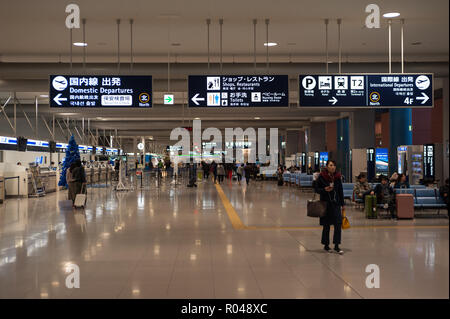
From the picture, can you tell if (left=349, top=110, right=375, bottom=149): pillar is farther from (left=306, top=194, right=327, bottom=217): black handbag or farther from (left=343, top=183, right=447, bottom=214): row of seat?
(left=306, top=194, right=327, bottom=217): black handbag

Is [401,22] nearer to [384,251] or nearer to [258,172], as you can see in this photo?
[384,251]

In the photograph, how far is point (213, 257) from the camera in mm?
8555

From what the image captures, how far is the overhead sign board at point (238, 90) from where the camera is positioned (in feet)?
41.5

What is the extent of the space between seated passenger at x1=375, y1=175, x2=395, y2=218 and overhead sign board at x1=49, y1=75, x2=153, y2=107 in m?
6.97

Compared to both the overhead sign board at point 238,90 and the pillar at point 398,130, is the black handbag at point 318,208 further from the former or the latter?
the pillar at point 398,130

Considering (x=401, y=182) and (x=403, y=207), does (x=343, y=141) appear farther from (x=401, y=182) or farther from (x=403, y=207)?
(x=403, y=207)

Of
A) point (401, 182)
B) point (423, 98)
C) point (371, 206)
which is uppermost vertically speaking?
point (423, 98)

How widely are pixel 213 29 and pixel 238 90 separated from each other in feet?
5.32

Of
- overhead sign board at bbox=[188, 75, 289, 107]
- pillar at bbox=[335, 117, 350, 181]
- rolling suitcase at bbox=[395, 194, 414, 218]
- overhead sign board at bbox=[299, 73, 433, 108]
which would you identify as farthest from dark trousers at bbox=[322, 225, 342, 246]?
pillar at bbox=[335, 117, 350, 181]

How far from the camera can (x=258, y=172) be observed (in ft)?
140

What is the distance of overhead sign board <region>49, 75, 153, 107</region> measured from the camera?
12.4 metres

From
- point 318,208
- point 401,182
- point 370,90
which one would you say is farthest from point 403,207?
point 318,208

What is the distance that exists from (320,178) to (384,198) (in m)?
5.71
